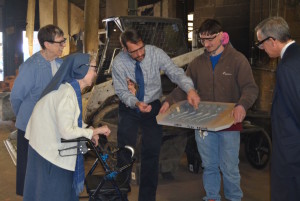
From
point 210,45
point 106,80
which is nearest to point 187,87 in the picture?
point 210,45

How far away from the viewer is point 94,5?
10.8 metres

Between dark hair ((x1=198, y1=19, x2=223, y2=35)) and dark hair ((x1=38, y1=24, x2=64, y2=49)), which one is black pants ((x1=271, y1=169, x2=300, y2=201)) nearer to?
dark hair ((x1=198, y1=19, x2=223, y2=35))

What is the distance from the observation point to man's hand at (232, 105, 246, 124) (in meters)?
4.28

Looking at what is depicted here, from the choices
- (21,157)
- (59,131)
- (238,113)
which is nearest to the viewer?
(59,131)

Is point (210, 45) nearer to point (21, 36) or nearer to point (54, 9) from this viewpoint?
point (54, 9)

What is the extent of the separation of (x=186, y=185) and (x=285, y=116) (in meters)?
2.94

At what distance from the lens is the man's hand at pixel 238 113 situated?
4.28m

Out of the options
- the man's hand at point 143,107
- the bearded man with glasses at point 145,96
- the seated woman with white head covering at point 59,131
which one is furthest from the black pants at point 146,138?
the seated woman with white head covering at point 59,131

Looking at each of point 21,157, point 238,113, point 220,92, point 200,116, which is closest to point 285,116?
point 238,113

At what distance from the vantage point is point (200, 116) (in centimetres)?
448

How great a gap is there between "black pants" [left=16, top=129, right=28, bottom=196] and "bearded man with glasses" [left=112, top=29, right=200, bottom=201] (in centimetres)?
100

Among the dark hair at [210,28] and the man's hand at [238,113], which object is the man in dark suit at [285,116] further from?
the dark hair at [210,28]

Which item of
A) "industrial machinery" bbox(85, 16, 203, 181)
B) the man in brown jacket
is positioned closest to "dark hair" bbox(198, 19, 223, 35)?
the man in brown jacket

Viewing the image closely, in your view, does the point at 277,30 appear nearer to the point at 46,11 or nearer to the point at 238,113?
the point at 238,113
